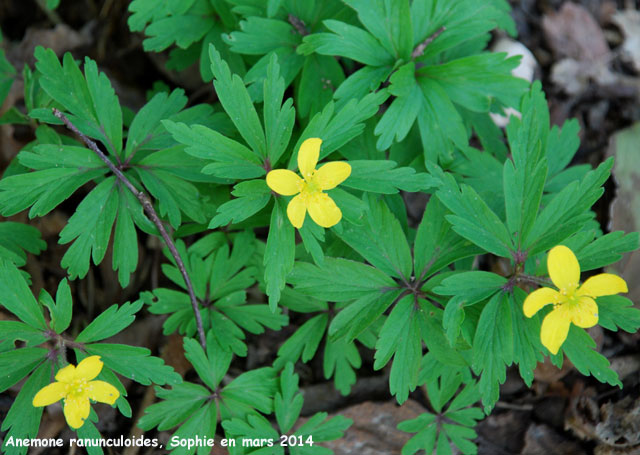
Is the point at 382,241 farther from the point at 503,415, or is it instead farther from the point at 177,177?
the point at 503,415

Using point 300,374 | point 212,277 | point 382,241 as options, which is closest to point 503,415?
point 300,374

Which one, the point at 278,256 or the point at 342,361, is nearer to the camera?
the point at 278,256

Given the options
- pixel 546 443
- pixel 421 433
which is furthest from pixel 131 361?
pixel 546 443

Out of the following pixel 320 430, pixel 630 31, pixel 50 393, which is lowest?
pixel 320 430

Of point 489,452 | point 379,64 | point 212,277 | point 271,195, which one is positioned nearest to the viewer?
point 271,195

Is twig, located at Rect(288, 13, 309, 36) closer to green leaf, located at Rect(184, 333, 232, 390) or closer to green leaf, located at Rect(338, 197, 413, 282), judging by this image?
green leaf, located at Rect(338, 197, 413, 282)

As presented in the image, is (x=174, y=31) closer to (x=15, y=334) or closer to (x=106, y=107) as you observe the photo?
(x=106, y=107)
